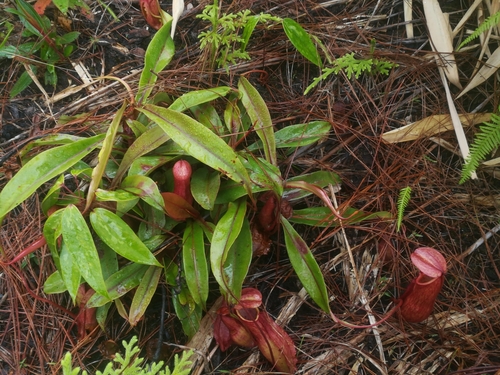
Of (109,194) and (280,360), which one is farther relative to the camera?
(280,360)

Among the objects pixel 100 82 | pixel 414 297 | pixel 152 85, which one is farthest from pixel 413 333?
pixel 100 82

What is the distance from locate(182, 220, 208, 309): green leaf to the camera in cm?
140

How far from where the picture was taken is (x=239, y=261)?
1413mm

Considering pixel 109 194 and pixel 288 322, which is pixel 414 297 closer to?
pixel 288 322

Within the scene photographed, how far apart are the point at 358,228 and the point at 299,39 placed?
667 millimetres

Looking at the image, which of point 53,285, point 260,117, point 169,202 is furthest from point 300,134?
point 53,285

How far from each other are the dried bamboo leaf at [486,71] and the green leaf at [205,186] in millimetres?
922

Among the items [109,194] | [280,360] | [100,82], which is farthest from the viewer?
[100,82]

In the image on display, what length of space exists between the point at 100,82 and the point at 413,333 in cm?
145

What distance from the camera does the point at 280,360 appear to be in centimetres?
142

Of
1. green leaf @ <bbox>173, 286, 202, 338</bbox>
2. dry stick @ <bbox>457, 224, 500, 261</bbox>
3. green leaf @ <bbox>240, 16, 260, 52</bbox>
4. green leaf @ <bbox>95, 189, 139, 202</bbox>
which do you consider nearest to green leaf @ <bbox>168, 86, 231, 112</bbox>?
green leaf @ <bbox>240, 16, 260, 52</bbox>

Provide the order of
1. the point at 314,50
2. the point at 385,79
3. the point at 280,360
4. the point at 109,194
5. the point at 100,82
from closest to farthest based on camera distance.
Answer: the point at 109,194 < the point at 280,360 < the point at 314,50 < the point at 385,79 < the point at 100,82

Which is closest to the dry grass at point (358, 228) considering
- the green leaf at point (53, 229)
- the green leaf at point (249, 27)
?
the green leaf at point (249, 27)

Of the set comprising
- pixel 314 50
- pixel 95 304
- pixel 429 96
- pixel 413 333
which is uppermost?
pixel 314 50
